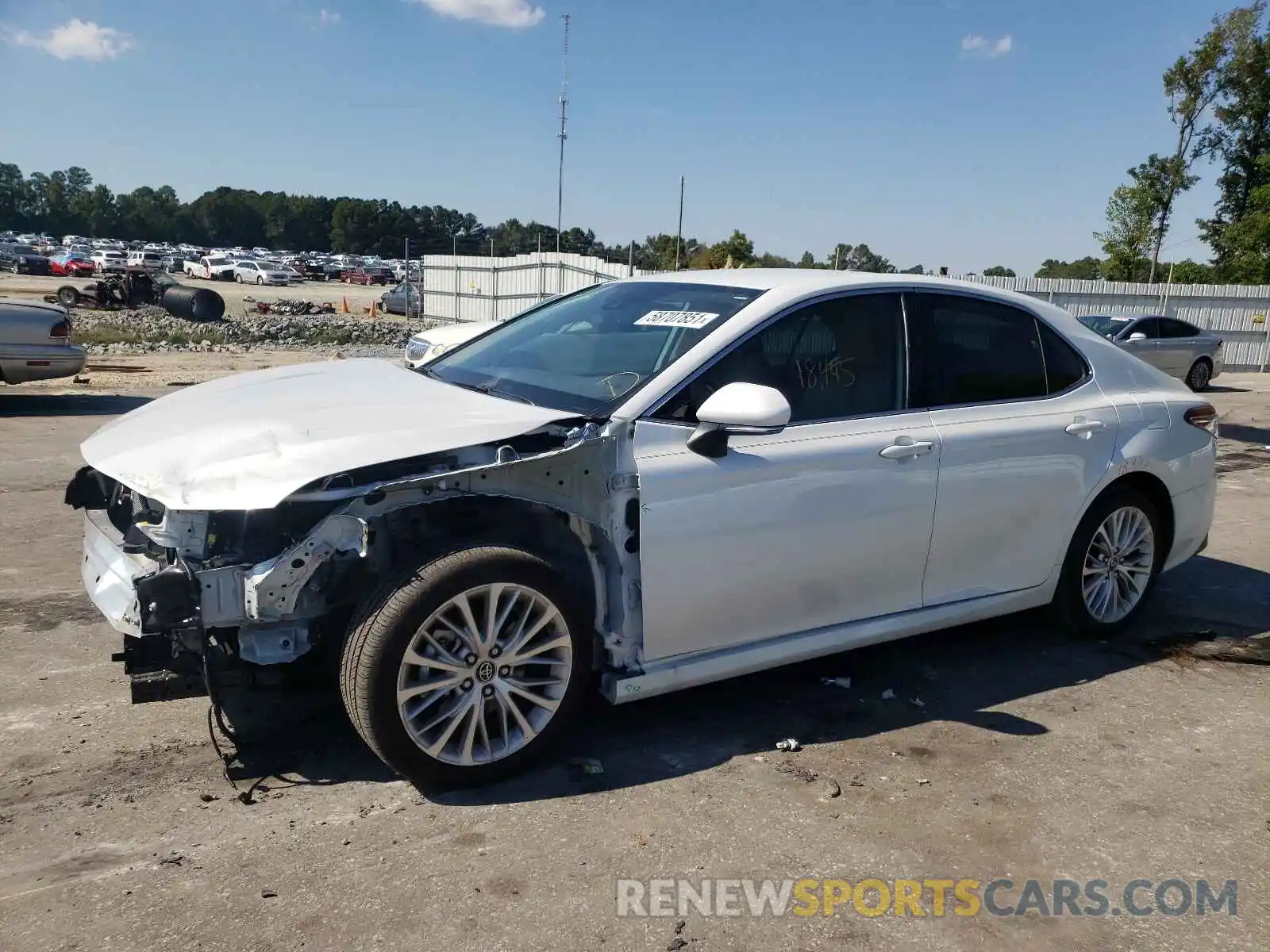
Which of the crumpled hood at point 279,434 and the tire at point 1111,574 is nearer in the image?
the crumpled hood at point 279,434

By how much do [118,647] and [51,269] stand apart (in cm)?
6453

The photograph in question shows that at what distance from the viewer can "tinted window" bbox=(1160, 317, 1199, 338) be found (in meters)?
19.3

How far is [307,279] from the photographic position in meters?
75.2

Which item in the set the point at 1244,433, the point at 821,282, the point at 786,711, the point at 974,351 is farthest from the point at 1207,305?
the point at 786,711

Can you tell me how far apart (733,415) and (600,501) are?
54 cm

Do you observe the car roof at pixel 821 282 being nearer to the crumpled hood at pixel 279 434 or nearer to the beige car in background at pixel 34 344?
the crumpled hood at pixel 279 434

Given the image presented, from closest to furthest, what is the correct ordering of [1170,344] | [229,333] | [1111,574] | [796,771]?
[796,771] < [1111,574] < [1170,344] < [229,333]

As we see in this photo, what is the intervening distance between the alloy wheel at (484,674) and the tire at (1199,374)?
20.0 m

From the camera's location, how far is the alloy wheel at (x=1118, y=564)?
4906 mm

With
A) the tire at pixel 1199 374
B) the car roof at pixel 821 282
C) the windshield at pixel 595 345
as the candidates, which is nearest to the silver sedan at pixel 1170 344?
the tire at pixel 1199 374

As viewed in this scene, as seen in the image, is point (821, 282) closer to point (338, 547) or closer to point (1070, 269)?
point (338, 547)

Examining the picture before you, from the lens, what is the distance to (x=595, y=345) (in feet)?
13.7

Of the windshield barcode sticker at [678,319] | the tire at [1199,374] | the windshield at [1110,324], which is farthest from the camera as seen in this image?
the tire at [1199,374]

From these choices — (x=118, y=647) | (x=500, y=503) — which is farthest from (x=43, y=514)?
(x=500, y=503)
